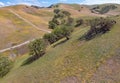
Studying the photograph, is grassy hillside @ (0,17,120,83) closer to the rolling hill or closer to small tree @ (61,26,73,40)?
the rolling hill

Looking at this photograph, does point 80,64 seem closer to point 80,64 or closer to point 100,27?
point 80,64

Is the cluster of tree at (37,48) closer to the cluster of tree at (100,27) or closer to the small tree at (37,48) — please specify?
the small tree at (37,48)

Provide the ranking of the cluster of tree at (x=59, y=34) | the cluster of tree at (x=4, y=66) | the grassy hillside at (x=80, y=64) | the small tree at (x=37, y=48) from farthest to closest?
the cluster of tree at (x=59, y=34) → the small tree at (x=37, y=48) → the cluster of tree at (x=4, y=66) → the grassy hillside at (x=80, y=64)

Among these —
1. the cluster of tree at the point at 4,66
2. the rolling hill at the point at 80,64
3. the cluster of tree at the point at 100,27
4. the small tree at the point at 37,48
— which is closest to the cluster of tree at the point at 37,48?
the small tree at the point at 37,48

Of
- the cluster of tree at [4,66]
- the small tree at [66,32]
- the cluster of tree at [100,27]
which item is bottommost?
the cluster of tree at [4,66]

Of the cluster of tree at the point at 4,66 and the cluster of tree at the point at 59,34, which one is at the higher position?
the cluster of tree at the point at 59,34

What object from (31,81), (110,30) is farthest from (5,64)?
(110,30)

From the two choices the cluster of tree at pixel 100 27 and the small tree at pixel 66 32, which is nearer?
the cluster of tree at pixel 100 27

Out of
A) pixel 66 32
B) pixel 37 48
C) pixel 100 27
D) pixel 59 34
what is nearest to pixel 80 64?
pixel 100 27

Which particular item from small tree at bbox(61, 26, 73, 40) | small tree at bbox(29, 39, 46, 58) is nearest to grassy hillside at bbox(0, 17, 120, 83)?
small tree at bbox(29, 39, 46, 58)
